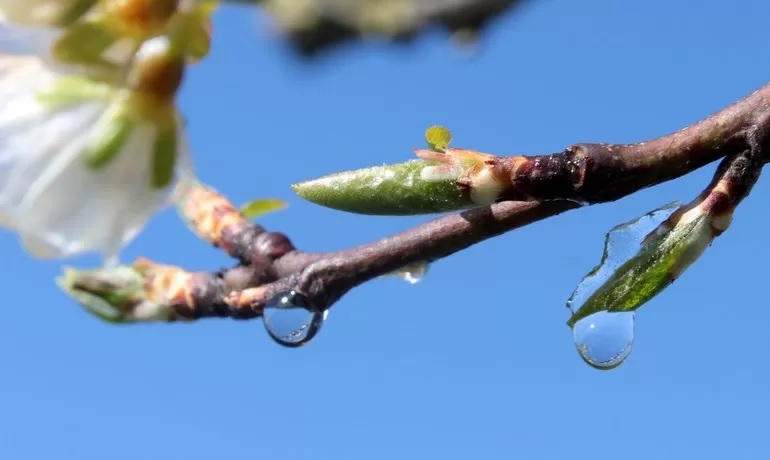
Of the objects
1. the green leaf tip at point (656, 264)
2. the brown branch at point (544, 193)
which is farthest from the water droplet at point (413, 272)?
the green leaf tip at point (656, 264)

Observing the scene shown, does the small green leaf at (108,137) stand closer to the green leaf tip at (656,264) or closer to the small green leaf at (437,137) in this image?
the small green leaf at (437,137)

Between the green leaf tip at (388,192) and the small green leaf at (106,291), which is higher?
the small green leaf at (106,291)

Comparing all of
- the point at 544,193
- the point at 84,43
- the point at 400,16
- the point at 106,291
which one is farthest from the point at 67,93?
the point at 400,16

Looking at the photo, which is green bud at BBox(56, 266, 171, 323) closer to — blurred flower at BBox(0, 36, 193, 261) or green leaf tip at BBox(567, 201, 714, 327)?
blurred flower at BBox(0, 36, 193, 261)

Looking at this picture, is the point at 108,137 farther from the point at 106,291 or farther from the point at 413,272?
the point at 413,272

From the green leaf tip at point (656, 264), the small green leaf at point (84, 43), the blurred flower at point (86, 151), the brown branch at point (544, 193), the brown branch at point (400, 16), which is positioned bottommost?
the green leaf tip at point (656, 264)

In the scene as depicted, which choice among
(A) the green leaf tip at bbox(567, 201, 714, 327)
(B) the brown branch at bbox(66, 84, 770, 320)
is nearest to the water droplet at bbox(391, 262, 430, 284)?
(B) the brown branch at bbox(66, 84, 770, 320)

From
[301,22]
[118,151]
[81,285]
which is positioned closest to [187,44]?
[118,151]
